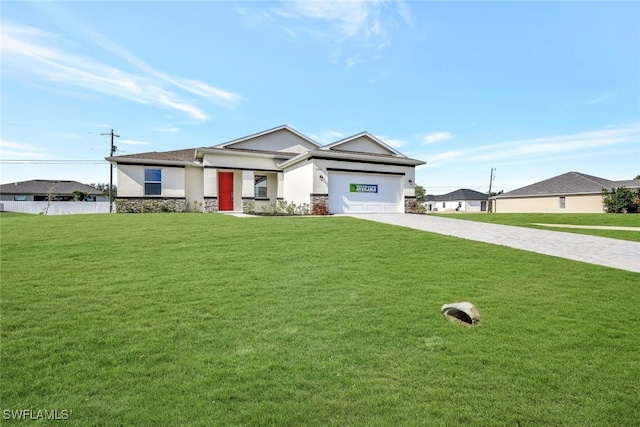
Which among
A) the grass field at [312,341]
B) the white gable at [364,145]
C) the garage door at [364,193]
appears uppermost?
the white gable at [364,145]

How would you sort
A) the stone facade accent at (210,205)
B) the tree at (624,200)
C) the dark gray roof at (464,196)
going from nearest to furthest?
the stone facade accent at (210,205) → the tree at (624,200) → the dark gray roof at (464,196)

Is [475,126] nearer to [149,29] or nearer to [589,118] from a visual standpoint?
[589,118]

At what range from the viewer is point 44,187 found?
4216cm

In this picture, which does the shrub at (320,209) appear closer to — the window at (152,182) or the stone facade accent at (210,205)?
the stone facade accent at (210,205)

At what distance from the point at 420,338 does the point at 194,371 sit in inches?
101

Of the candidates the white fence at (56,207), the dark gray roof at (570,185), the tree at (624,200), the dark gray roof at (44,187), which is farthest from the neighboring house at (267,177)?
the dark gray roof at (44,187)

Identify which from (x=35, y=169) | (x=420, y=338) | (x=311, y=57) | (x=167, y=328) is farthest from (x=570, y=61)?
(x=35, y=169)

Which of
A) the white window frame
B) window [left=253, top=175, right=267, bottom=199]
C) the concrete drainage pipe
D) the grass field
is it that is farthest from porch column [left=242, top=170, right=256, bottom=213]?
the concrete drainage pipe

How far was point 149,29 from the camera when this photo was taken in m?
8.75

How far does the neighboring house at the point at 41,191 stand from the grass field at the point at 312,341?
44.8 metres

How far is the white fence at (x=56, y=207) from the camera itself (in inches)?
1099

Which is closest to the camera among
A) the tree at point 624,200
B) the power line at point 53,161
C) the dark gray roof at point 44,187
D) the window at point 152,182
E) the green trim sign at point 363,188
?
the green trim sign at point 363,188

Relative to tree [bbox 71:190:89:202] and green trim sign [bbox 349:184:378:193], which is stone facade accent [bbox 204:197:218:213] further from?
tree [bbox 71:190:89:202]

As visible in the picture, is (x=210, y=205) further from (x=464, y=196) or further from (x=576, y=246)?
(x=464, y=196)
